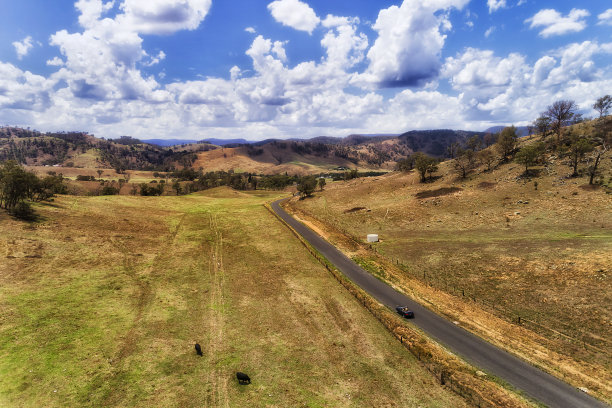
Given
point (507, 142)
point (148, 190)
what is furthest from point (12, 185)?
point (507, 142)

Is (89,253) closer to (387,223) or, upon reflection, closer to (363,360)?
(363,360)

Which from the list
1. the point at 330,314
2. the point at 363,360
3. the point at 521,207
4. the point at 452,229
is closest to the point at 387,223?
the point at 452,229

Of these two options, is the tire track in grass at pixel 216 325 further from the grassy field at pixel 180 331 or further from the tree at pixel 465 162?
the tree at pixel 465 162

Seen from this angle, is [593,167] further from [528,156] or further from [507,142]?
[507,142]

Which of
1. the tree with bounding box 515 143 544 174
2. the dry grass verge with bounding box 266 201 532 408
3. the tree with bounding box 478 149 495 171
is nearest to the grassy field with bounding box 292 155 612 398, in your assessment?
the tree with bounding box 515 143 544 174

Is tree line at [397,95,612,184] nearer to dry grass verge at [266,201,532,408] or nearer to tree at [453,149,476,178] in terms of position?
tree at [453,149,476,178]

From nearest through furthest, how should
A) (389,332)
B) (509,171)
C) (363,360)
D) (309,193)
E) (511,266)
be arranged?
(363,360) < (389,332) < (511,266) < (509,171) < (309,193)
